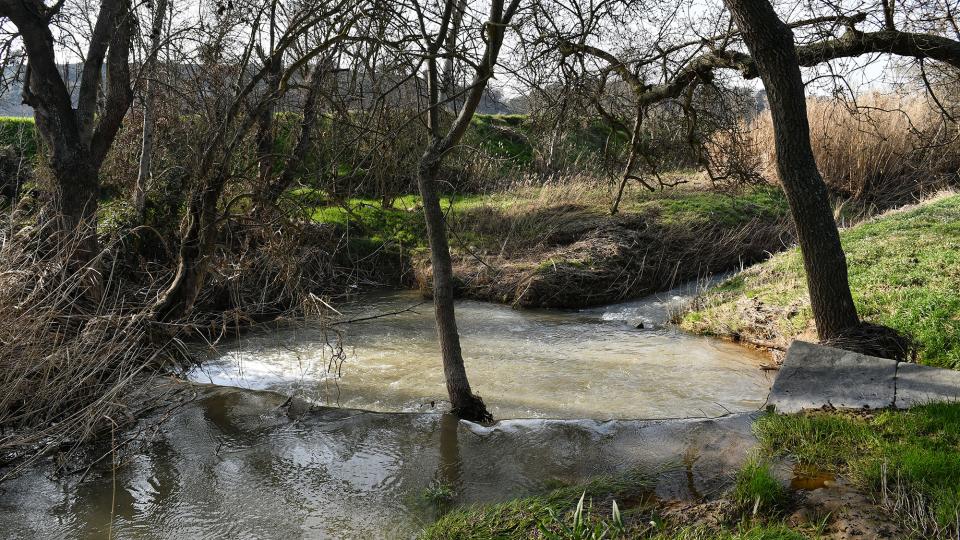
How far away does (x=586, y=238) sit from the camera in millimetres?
13203

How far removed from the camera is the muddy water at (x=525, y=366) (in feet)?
22.1

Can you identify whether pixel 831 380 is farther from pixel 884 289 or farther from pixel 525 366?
pixel 525 366

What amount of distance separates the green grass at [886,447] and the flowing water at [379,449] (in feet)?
0.98

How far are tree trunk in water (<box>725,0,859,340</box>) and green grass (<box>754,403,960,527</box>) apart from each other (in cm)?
127

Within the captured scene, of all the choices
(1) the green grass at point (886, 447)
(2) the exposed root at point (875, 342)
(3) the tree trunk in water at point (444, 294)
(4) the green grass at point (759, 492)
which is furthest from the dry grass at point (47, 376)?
(2) the exposed root at point (875, 342)

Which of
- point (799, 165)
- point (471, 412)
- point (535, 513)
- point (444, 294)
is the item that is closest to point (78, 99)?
point (444, 294)

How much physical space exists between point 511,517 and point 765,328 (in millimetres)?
5667

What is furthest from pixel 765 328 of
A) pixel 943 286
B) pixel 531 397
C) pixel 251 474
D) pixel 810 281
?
pixel 251 474

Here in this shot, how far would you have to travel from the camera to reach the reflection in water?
4387 millimetres

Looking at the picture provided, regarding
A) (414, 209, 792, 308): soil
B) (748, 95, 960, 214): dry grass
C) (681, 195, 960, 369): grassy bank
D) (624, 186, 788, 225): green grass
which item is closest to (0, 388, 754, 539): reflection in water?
(681, 195, 960, 369): grassy bank

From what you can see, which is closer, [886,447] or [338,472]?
[886,447]

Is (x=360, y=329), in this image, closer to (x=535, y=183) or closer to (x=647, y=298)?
(x=647, y=298)

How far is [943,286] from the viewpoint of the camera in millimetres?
7336

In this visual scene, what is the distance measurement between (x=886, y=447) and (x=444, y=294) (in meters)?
3.17
